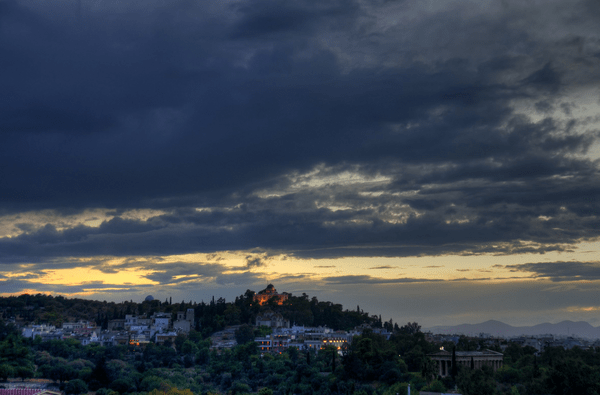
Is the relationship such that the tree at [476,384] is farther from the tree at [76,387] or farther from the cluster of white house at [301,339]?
the cluster of white house at [301,339]

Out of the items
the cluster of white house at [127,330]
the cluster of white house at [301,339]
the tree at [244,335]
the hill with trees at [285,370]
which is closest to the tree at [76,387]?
the hill with trees at [285,370]

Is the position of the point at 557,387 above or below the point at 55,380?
above

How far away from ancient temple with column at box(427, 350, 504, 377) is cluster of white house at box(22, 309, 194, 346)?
7630 centimetres

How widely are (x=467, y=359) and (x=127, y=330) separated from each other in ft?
343

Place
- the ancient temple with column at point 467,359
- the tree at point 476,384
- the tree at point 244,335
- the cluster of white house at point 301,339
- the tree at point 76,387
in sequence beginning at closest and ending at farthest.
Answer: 1. the tree at point 476,384
2. the tree at point 76,387
3. the ancient temple with column at point 467,359
4. the cluster of white house at point 301,339
5. the tree at point 244,335

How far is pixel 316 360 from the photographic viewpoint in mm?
109438

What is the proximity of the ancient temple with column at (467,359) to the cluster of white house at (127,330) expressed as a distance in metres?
76.3

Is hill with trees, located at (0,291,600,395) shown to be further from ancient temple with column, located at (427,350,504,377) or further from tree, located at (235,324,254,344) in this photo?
tree, located at (235,324,254,344)

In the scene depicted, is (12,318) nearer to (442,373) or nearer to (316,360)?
(316,360)

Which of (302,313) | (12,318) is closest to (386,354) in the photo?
(302,313)

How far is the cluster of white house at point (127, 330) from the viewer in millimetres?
147875

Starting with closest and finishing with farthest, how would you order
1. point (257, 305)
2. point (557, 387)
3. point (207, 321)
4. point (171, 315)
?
point (557, 387), point (207, 321), point (171, 315), point (257, 305)

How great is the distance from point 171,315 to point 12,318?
53883 millimetres

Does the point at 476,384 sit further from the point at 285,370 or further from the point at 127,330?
the point at 127,330
